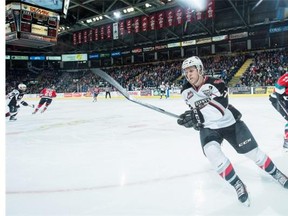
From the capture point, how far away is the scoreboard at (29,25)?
8.98m

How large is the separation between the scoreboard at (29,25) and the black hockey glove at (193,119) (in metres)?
8.36

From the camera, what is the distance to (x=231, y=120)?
2.25 m

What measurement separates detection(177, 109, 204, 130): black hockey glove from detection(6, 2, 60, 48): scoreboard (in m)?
8.36

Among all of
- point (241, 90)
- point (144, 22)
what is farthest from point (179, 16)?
point (241, 90)

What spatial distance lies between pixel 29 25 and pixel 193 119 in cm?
851

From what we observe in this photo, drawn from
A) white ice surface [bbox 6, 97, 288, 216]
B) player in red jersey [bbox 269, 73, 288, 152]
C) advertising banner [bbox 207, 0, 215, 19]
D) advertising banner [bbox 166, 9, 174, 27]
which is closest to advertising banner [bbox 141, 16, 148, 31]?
advertising banner [bbox 166, 9, 174, 27]

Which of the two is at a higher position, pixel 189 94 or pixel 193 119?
pixel 189 94

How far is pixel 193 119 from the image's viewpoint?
92.4 inches

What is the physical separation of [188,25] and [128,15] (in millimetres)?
5558

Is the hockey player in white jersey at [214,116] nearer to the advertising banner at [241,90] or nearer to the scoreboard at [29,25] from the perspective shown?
the scoreboard at [29,25]

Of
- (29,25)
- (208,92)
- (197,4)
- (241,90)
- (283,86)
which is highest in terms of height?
(197,4)

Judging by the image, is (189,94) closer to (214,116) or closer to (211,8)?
(214,116)

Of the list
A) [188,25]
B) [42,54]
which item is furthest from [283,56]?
[42,54]

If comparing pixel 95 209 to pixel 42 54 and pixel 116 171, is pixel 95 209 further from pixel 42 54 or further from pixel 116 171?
pixel 42 54
